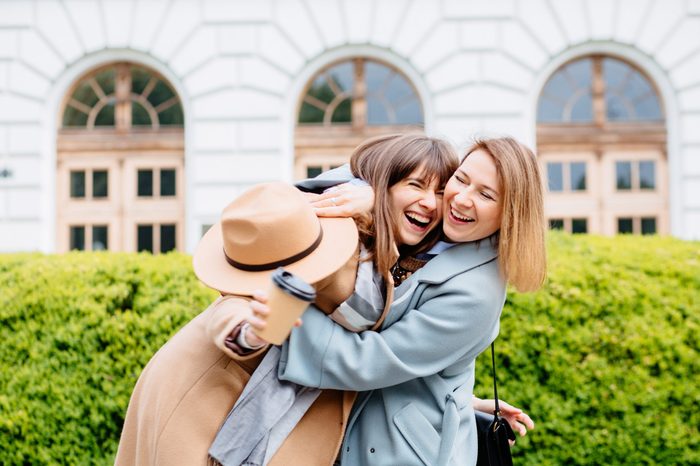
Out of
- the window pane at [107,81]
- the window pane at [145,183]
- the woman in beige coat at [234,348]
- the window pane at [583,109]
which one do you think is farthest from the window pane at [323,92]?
the woman in beige coat at [234,348]

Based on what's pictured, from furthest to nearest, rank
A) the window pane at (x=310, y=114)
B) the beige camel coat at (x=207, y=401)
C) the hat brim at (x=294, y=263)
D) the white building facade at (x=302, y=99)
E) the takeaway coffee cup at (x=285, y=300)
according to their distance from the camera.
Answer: the window pane at (x=310, y=114) < the white building facade at (x=302, y=99) < the beige camel coat at (x=207, y=401) < the hat brim at (x=294, y=263) < the takeaway coffee cup at (x=285, y=300)

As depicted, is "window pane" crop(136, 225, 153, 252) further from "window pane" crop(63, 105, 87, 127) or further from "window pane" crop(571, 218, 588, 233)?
"window pane" crop(571, 218, 588, 233)

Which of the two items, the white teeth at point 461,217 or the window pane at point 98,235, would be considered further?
the window pane at point 98,235

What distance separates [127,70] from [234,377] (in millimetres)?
9553

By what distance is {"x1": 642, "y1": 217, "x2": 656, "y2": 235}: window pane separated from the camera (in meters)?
10.2

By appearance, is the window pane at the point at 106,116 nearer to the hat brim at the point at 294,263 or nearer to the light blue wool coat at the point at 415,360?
the hat brim at the point at 294,263

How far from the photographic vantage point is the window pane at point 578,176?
10086 mm

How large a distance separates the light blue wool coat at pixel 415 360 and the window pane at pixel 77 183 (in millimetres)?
9440

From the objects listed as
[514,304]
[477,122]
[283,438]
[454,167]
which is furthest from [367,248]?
[477,122]

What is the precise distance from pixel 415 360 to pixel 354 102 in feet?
28.1

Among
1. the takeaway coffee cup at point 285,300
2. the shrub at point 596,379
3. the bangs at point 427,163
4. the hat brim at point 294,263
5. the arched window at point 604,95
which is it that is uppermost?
the arched window at point 604,95

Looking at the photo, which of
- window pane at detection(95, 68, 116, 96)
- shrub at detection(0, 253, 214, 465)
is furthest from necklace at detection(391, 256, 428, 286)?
window pane at detection(95, 68, 116, 96)

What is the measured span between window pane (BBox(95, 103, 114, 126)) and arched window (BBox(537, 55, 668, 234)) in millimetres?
7312

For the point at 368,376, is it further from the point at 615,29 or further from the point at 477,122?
the point at 615,29
